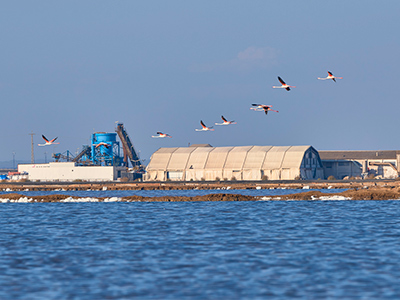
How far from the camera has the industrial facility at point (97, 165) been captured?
14288 centimetres

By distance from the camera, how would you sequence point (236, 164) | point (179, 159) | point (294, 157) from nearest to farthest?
1. point (294, 157)
2. point (236, 164)
3. point (179, 159)

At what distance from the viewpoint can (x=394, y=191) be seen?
212 ft

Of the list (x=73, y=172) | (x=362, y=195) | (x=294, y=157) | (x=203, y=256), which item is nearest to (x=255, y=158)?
(x=294, y=157)

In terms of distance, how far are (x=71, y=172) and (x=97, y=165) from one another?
26.1ft


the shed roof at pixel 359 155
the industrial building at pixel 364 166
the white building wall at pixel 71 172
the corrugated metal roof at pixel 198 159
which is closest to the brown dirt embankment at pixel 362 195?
the corrugated metal roof at pixel 198 159

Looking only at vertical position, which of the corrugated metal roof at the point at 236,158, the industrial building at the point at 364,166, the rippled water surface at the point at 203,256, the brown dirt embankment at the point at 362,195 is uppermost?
the corrugated metal roof at the point at 236,158

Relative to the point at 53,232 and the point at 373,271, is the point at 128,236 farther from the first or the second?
the point at 373,271

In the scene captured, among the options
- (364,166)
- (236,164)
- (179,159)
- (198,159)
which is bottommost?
(364,166)

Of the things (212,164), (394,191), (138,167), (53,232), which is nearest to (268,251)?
(53,232)

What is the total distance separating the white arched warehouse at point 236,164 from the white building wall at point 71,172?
812 cm

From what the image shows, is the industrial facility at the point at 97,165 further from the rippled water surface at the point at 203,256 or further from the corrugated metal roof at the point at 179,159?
the rippled water surface at the point at 203,256

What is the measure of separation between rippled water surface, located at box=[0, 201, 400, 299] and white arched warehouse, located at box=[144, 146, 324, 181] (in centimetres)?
8243

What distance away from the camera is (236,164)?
135250 millimetres

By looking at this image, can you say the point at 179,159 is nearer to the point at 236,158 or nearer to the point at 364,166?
the point at 236,158
